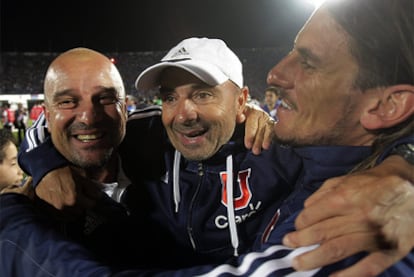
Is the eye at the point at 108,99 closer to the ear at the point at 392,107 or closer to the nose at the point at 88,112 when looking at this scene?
the nose at the point at 88,112

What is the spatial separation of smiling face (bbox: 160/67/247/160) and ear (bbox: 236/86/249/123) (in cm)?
4

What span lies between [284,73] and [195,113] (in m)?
0.17

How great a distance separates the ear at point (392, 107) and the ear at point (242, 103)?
0.95 ft

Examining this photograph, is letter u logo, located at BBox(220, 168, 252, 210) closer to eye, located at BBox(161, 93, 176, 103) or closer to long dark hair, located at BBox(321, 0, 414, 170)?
eye, located at BBox(161, 93, 176, 103)

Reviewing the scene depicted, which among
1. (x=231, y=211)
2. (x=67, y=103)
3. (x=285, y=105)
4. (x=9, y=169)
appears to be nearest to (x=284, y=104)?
(x=285, y=105)

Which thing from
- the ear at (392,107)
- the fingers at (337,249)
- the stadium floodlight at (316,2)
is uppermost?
the stadium floodlight at (316,2)

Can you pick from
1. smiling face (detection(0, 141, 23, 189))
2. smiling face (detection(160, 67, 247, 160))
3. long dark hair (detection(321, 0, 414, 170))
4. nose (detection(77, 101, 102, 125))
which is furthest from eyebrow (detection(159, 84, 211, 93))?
smiling face (detection(0, 141, 23, 189))

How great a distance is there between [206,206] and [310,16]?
380 millimetres

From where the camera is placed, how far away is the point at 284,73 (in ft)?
1.79

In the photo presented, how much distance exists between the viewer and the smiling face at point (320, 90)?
0.50 metres

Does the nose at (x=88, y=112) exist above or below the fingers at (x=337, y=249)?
above

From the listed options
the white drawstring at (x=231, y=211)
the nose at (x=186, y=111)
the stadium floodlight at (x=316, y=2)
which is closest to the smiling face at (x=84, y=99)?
the nose at (x=186, y=111)

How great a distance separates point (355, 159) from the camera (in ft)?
1.78

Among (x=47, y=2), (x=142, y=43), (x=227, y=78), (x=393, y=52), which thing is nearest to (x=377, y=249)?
(x=393, y=52)
